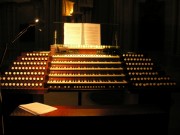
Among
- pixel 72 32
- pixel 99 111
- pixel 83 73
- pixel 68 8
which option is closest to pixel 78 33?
pixel 72 32

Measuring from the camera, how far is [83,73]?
292 centimetres

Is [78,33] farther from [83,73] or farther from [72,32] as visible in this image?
[83,73]

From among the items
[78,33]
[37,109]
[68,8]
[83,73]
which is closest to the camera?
[37,109]

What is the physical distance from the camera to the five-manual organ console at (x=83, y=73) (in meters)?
2.73

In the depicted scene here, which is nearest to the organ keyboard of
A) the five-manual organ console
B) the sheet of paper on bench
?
the five-manual organ console

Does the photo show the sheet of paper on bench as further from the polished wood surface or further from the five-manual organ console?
the five-manual organ console

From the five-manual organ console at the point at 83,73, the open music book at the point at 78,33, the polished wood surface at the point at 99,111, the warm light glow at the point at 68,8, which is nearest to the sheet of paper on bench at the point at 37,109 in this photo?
the polished wood surface at the point at 99,111

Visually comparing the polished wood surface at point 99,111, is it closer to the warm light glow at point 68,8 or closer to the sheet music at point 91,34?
the sheet music at point 91,34

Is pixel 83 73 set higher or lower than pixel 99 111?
higher

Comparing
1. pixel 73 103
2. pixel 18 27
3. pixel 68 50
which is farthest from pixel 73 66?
pixel 18 27

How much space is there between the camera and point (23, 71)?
2.86 meters

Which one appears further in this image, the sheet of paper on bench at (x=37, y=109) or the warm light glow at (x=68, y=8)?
the warm light glow at (x=68, y=8)

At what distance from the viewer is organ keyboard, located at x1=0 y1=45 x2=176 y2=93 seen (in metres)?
2.74

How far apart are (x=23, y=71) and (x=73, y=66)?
0.60 m
